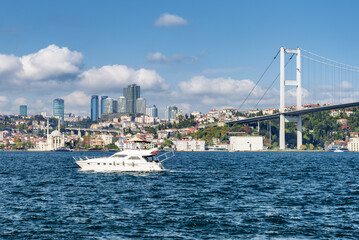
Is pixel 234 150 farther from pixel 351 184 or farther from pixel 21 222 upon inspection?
pixel 21 222

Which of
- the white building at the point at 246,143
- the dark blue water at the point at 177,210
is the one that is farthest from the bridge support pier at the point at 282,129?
the dark blue water at the point at 177,210

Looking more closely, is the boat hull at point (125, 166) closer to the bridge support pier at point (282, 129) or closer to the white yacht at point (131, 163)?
the white yacht at point (131, 163)

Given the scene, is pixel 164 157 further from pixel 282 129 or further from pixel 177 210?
pixel 177 210

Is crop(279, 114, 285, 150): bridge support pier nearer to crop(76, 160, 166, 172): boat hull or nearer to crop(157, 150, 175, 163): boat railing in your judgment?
crop(157, 150, 175, 163): boat railing

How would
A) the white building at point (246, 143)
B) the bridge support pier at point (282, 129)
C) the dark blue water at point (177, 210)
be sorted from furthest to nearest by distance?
1. the white building at point (246, 143)
2. the bridge support pier at point (282, 129)
3. the dark blue water at point (177, 210)

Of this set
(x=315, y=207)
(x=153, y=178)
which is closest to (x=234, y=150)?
(x=153, y=178)

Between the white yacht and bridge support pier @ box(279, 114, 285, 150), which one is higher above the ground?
bridge support pier @ box(279, 114, 285, 150)

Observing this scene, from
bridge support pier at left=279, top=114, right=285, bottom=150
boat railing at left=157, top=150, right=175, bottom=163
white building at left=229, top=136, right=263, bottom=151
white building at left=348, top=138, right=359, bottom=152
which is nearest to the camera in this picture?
boat railing at left=157, top=150, right=175, bottom=163

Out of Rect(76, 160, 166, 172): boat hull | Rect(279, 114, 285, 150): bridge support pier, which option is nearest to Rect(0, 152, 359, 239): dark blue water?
Rect(76, 160, 166, 172): boat hull

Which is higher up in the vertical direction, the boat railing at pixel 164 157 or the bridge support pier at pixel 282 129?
the bridge support pier at pixel 282 129
